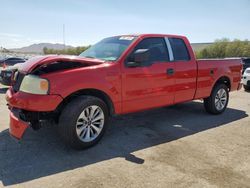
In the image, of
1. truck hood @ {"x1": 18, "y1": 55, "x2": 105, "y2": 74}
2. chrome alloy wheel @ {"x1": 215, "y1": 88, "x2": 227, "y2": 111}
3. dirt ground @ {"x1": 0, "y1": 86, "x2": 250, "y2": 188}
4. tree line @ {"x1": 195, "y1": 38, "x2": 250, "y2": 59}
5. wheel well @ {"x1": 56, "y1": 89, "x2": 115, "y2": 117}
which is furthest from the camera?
tree line @ {"x1": 195, "y1": 38, "x2": 250, "y2": 59}

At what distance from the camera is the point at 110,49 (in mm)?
5059

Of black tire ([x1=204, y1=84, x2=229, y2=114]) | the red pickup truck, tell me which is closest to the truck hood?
the red pickup truck

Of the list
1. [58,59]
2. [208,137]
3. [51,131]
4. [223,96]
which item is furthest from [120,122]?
[223,96]

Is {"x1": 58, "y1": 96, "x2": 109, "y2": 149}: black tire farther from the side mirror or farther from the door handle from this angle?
the door handle

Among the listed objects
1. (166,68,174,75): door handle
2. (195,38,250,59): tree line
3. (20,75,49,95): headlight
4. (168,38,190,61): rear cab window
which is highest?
(195,38,250,59): tree line

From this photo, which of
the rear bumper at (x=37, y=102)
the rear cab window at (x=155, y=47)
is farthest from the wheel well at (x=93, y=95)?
the rear cab window at (x=155, y=47)

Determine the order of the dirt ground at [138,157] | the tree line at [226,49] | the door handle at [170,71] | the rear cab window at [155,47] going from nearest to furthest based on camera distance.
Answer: the dirt ground at [138,157]
the rear cab window at [155,47]
the door handle at [170,71]
the tree line at [226,49]

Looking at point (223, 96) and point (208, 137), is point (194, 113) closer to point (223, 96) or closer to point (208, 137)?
point (223, 96)

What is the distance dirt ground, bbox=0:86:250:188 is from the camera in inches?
129

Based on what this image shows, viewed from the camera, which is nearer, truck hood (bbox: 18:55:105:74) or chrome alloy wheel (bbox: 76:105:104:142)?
truck hood (bbox: 18:55:105:74)

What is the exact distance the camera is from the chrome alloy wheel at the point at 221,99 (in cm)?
670

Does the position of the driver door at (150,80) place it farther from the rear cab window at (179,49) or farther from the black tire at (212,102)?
the black tire at (212,102)

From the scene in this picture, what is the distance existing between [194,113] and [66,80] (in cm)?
402

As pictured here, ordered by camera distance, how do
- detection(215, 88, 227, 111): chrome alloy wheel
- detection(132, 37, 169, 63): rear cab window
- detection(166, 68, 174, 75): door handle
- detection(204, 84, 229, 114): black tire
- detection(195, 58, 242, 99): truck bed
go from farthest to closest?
A: detection(215, 88, 227, 111): chrome alloy wheel → detection(204, 84, 229, 114): black tire → detection(195, 58, 242, 99): truck bed → detection(166, 68, 174, 75): door handle → detection(132, 37, 169, 63): rear cab window
